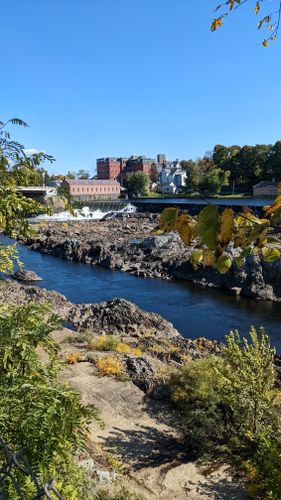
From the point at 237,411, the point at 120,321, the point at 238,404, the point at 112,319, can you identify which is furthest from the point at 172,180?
the point at 238,404

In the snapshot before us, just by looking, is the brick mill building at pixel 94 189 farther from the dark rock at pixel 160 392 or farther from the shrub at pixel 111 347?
the dark rock at pixel 160 392

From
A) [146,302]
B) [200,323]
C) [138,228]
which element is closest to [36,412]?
[200,323]

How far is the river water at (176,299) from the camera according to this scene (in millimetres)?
21797

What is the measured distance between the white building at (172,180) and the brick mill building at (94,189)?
1497 centimetres

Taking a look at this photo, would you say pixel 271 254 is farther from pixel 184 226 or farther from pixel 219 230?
pixel 219 230

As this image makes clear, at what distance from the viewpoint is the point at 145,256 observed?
3781 centimetres

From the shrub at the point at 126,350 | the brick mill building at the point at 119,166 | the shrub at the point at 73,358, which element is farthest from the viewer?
the brick mill building at the point at 119,166

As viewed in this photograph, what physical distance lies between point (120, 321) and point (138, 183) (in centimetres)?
8139

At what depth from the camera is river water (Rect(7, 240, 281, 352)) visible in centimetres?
2180

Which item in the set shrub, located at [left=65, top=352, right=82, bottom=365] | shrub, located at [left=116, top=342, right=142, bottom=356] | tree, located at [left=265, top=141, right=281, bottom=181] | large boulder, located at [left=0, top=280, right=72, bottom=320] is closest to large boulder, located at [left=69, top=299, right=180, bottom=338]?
large boulder, located at [left=0, top=280, right=72, bottom=320]

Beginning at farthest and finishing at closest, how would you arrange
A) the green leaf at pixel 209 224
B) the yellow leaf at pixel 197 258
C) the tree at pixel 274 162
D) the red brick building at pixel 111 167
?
the red brick building at pixel 111 167
the tree at pixel 274 162
the yellow leaf at pixel 197 258
the green leaf at pixel 209 224

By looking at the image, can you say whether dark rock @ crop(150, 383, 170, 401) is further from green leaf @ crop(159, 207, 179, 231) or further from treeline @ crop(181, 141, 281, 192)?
treeline @ crop(181, 141, 281, 192)

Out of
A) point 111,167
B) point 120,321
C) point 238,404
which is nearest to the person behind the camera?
point 238,404

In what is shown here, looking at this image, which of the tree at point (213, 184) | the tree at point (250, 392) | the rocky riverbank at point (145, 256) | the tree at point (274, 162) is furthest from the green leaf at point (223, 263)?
the tree at point (274, 162)
